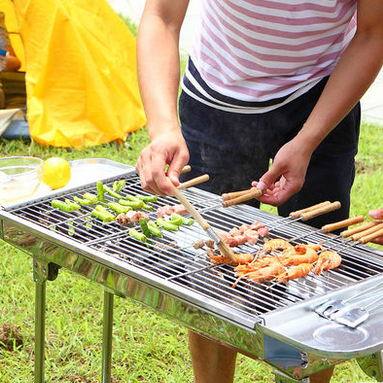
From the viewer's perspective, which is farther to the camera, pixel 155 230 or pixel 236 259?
→ pixel 155 230

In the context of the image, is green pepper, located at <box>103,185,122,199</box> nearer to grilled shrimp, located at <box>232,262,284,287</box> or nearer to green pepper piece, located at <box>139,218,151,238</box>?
green pepper piece, located at <box>139,218,151,238</box>

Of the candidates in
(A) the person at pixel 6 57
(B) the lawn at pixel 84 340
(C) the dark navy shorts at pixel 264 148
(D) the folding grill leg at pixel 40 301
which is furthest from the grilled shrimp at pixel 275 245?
(A) the person at pixel 6 57

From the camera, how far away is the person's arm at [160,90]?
6.33ft

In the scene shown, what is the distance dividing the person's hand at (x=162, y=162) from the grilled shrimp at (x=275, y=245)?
294 millimetres

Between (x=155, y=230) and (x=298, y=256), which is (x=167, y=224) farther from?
(x=298, y=256)

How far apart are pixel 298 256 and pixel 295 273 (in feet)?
0.27

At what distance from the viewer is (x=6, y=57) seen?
5.63 meters

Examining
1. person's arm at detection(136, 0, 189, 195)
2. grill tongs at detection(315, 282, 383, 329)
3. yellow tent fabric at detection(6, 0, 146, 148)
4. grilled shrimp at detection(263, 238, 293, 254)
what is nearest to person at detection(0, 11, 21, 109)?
yellow tent fabric at detection(6, 0, 146, 148)

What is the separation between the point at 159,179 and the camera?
187 cm

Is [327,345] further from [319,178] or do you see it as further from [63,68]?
[63,68]

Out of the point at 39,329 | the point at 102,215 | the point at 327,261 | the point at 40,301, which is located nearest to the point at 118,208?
the point at 102,215

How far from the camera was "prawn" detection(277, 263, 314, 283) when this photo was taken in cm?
171

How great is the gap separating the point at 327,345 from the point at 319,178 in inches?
41.0

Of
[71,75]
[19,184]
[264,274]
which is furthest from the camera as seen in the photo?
[71,75]
